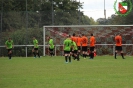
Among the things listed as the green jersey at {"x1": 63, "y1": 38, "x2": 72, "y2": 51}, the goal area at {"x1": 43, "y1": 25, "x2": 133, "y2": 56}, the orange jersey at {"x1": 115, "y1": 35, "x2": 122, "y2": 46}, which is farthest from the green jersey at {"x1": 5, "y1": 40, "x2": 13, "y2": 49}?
the green jersey at {"x1": 63, "y1": 38, "x2": 72, "y2": 51}

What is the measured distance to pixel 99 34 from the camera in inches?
1945

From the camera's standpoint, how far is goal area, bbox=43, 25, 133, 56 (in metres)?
48.3

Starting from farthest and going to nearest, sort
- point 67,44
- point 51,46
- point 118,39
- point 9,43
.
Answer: point 51,46 < point 9,43 < point 118,39 < point 67,44

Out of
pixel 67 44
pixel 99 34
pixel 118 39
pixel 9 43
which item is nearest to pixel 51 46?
pixel 9 43

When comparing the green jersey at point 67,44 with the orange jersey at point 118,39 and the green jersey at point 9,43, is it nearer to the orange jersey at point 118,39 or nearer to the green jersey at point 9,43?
the orange jersey at point 118,39

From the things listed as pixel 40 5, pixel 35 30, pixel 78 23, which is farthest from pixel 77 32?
pixel 40 5

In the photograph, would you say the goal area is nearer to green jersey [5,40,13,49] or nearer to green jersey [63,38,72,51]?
green jersey [5,40,13,49]

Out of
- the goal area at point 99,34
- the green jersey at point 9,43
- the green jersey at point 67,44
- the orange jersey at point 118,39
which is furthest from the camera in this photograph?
the goal area at point 99,34

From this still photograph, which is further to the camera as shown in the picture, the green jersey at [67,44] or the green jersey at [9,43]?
the green jersey at [9,43]

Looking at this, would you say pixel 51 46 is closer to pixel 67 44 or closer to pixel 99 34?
pixel 99 34

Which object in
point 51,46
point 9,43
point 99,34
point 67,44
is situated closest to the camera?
point 67,44

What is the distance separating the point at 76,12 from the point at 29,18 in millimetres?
4768

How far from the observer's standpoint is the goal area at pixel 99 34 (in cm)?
4831

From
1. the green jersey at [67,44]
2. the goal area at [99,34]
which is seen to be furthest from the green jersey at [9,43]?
the green jersey at [67,44]
